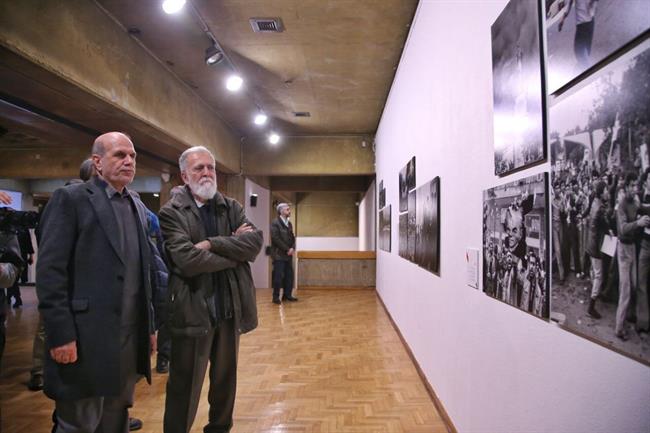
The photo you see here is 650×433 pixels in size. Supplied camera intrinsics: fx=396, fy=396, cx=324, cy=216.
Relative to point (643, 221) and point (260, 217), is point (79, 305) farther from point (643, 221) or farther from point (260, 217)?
point (260, 217)

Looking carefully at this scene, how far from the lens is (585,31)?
1.02 meters

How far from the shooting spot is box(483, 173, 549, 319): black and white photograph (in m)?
1.28

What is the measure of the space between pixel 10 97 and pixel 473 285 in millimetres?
4164

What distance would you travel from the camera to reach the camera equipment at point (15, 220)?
2.24 metres

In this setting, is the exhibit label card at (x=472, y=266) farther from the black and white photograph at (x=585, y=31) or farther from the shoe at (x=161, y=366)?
the shoe at (x=161, y=366)

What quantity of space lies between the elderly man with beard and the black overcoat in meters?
0.33

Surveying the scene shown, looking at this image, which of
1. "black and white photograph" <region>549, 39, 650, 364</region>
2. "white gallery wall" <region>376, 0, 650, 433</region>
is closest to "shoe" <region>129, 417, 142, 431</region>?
"white gallery wall" <region>376, 0, 650, 433</region>

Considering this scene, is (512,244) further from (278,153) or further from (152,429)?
(278,153)

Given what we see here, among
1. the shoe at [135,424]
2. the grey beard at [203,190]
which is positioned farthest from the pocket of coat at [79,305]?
the shoe at [135,424]

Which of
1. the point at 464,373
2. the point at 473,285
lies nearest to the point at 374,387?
the point at 464,373

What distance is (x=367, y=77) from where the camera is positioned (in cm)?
543

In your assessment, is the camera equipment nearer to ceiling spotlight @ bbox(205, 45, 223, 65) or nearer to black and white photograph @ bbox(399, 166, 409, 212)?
ceiling spotlight @ bbox(205, 45, 223, 65)

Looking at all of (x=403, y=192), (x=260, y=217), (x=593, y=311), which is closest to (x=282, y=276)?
(x=260, y=217)

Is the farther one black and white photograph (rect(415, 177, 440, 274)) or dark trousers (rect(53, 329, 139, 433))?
black and white photograph (rect(415, 177, 440, 274))
